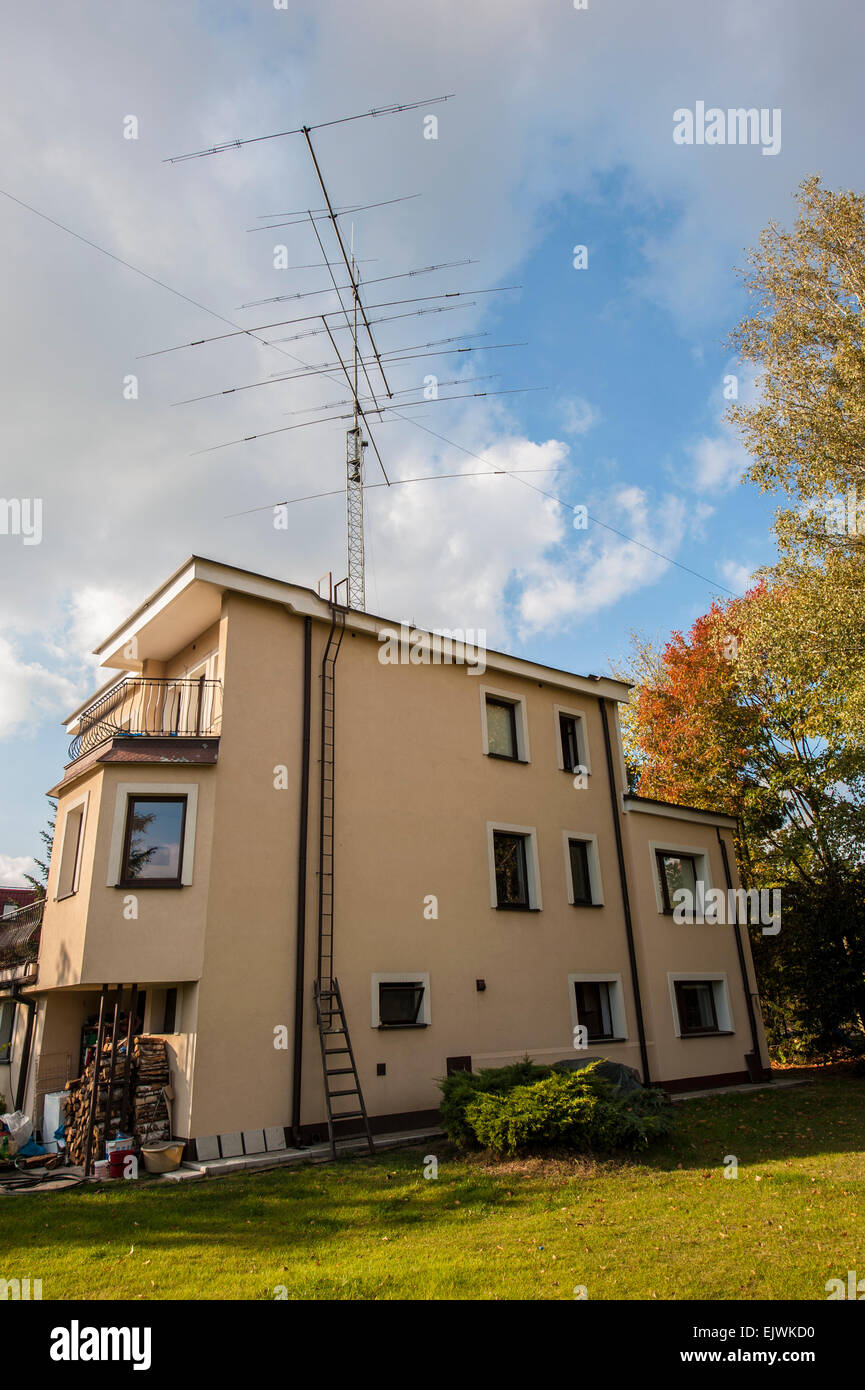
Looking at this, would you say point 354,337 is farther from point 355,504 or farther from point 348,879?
point 348,879

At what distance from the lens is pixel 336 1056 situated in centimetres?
1255

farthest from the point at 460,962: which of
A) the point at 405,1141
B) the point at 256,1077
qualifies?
the point at 256,1077

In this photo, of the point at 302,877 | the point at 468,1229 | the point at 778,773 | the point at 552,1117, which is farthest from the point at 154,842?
the point at 778,773

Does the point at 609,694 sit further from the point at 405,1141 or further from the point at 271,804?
the point at 405,1141

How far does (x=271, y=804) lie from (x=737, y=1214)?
830 cm

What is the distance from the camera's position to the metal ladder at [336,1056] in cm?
1183

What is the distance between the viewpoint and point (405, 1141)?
12.1 meters

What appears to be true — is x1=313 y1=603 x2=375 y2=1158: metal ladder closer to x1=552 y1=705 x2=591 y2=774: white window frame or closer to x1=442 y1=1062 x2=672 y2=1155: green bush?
x1=442 y1=1062 x2=672 y2=1155: green bush

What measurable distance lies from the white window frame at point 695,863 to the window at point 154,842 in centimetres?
1114

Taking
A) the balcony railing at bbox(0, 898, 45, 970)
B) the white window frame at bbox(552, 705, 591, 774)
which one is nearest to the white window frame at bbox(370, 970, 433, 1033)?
the white window frame at bbox(552, 705, 591, 774)

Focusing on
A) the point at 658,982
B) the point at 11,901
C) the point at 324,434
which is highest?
the point at 324,434

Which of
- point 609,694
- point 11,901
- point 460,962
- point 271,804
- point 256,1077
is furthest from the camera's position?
point 11,901

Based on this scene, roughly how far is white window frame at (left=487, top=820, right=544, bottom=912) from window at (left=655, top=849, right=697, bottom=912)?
401 cm

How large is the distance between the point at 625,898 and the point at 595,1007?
2.54 m
